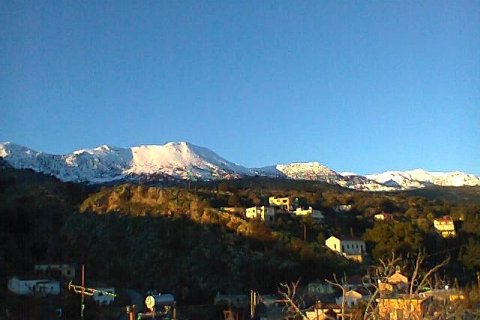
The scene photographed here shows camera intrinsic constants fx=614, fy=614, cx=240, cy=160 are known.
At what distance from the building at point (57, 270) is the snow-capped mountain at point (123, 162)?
7562cm

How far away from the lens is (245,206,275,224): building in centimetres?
4927

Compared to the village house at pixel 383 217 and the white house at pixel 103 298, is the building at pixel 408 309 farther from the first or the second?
the village house at pixel 383 217

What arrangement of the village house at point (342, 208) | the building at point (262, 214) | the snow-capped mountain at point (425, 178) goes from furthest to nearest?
the snow-capped mountain at point (425, 178) → the village house at point (342, 208) → the building at point (262, 214)

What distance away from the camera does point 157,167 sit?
132m

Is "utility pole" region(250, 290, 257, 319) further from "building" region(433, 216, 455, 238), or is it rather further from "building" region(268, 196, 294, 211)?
"building" region(268, 196, 294, 211)

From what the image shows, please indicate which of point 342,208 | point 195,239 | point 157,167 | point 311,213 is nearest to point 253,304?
point 195,239

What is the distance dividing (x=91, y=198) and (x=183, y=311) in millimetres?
27550

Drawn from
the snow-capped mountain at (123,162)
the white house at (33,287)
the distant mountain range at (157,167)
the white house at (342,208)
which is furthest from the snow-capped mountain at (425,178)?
the white house at (33,287)

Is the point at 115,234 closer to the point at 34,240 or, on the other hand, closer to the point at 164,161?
the point at 34,240

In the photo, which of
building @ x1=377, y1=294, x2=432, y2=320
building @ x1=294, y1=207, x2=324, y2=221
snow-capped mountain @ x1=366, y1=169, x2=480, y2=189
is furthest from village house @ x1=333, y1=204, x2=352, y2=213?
snow-capped mountain @ x1=366, y1=169, x2=480, y2=189

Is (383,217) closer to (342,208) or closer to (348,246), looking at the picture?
(342,208)

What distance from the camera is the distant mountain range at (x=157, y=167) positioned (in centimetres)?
12500

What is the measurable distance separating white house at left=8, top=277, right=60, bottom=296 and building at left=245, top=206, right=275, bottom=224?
17571mm

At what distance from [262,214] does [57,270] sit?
654 inches
